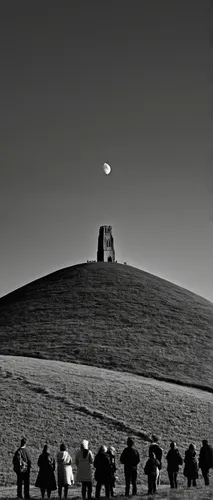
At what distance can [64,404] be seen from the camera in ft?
128

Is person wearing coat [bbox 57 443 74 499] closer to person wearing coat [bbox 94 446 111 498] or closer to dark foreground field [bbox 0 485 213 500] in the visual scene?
dark foreground field [bbox 0 485 213 500]

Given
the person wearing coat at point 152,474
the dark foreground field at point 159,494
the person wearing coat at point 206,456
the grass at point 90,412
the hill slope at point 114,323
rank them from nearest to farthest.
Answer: the dark foreground field at point 159,494 < the person wearing coat at point 152,474 < the person wearing coat at point 206,456 < the grass at point 90,412 < the hill slope at point 114,323

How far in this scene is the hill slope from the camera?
6275 cm

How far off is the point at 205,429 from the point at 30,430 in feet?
34.7

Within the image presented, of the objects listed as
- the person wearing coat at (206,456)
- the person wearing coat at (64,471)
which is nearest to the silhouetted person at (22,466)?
the person wearing coat at (64,471)

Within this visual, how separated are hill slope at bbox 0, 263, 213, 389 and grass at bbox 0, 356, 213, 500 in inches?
426

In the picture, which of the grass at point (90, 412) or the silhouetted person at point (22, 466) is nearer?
the silhouetted person at point (22, 466)

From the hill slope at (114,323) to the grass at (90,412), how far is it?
10.8 metres

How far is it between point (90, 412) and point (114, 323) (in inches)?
1447

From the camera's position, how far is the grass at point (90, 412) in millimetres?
31591

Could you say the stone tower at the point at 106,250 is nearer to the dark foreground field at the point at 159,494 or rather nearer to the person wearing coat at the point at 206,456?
the person wearing coat at the point at 206,456

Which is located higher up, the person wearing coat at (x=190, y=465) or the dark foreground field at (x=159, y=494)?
the person wearing coat at (x=190, y=465)

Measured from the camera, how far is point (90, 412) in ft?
123

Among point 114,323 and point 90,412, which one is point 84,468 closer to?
point 90,412
